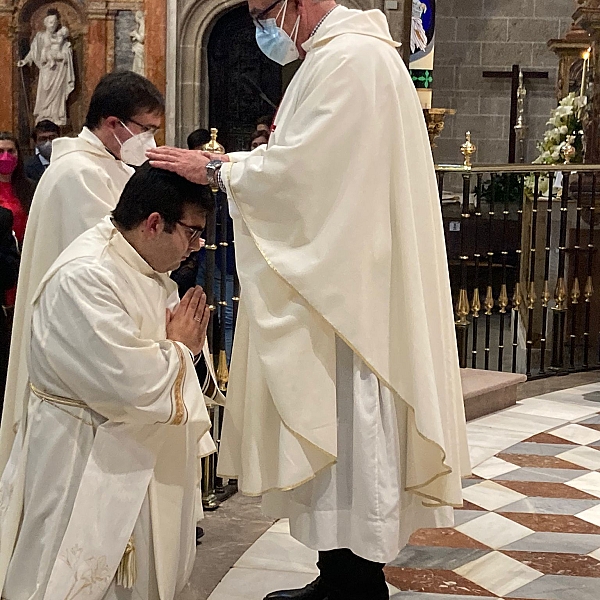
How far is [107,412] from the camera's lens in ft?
7.92

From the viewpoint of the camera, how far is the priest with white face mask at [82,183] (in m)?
3.22

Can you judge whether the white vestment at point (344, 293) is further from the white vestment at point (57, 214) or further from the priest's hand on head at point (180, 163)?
the white vestment at point (57, 214)

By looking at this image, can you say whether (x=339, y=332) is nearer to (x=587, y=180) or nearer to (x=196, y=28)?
(x=587, y=180)

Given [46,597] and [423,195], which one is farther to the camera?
[423,195]

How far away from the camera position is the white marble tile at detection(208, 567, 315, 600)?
9.82ft

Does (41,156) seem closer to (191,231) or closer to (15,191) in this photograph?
(15,191)

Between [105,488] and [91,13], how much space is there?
448 inches

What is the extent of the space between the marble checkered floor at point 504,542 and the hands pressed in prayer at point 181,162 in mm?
1270

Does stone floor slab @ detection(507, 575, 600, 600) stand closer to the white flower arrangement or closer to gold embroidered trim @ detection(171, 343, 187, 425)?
gold embroidered trim @ detection(171, 343, 187, 425)

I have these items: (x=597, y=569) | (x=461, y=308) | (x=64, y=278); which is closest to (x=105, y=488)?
(x=64, y=278)

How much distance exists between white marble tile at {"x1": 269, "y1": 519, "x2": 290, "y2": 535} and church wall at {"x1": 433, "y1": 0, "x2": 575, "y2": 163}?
1145 cm

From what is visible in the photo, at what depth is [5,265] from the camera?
456 centimetres

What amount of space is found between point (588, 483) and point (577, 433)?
0.75m

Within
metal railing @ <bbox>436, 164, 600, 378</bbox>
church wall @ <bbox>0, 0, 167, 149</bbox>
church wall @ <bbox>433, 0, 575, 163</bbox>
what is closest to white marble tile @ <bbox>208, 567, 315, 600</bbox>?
metal railing @ <bbox>436, 164, 600, 378</bbox>
